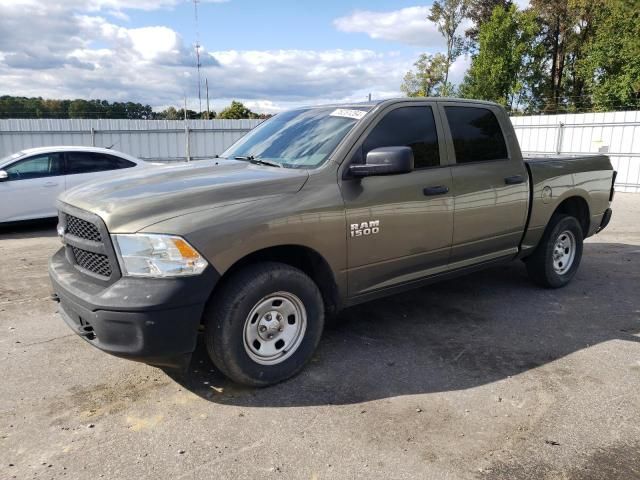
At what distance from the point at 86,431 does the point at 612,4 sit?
116ft

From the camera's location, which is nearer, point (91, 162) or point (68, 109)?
point (91, 162)

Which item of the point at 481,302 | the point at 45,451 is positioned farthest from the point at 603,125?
the point at 45,451

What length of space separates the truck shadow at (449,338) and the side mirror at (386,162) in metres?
1.47

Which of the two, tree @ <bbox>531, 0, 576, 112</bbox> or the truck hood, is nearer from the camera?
the truck hood

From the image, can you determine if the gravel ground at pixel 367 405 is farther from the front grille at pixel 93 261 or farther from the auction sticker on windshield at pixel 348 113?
the auction sticker on windshield at pixel 348 113

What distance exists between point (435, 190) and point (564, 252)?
2.60 meters

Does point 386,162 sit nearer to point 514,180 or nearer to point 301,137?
point 301,137

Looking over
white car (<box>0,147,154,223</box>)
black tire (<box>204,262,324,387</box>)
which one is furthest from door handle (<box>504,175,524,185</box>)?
white car (<box>0,147,154,223</box>)

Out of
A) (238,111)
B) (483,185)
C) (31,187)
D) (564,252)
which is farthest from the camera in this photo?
(238,111)

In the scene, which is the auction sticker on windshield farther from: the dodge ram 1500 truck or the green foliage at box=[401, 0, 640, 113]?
the green foliage at box=[401, 0, 640, 113]

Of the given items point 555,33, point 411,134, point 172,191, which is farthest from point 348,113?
point 555,33

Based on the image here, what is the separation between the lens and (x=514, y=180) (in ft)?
16.3

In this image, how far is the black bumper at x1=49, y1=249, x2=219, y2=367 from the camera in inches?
114

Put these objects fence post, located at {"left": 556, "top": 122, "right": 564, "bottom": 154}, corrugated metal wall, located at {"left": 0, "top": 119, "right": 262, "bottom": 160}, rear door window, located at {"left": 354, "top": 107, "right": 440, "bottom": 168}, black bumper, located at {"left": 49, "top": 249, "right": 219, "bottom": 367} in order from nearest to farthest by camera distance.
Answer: black bumper, located at {"left": 49, "top": 249, "right": 219, "bottom": 367}
rear door window, located at {"left": 354, "top": 107, "right": 440, "bottom": 168}
corrugated metal wall, located at {"left": 0, "top": 119, "right": 262, "bottom": 160}
fence post, located at {"left": 556, "top": 122, "right": 564, "bottom": 154}
